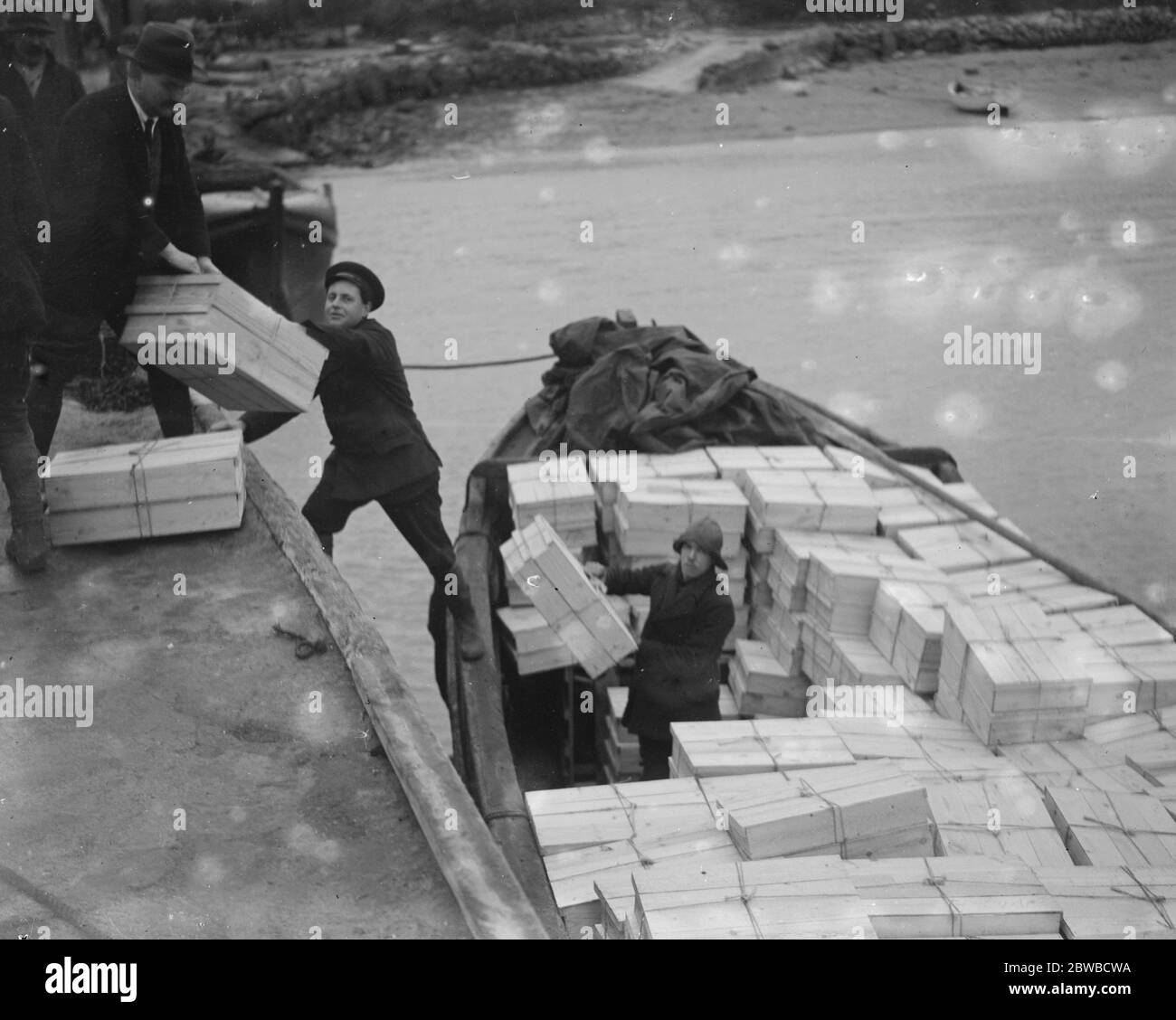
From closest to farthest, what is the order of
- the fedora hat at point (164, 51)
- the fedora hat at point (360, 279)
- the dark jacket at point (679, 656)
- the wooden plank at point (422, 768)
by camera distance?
the wooden plank at point (422, 768)
the fedora hat at point (164, 51)
the fedora hat at point (360, 279)
the dark jacket at point (679, 656)

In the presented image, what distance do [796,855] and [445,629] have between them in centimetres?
305

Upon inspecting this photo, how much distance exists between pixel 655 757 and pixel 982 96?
2482 centimetres

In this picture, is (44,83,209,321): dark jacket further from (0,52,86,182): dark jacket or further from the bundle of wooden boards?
the bundle of wooden boards

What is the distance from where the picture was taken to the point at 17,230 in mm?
4539

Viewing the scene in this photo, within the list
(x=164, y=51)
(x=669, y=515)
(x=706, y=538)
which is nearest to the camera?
(x=164, y=51)

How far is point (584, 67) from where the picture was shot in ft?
105

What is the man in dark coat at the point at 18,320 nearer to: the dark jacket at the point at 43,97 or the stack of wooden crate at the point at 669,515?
the dark jacket at the point at 43,97

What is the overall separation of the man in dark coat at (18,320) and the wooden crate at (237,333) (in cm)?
55

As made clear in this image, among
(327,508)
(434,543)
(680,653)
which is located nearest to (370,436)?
(327,508)

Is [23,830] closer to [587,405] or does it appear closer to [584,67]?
[587,405]

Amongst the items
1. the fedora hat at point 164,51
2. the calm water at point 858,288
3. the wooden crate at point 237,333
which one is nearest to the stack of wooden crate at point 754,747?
the wooden crate at point 237,333

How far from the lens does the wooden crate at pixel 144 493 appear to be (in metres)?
4.95

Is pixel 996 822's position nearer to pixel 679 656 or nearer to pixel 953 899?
pixel 953 899

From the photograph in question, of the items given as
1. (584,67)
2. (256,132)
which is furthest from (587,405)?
(256,132)
